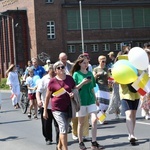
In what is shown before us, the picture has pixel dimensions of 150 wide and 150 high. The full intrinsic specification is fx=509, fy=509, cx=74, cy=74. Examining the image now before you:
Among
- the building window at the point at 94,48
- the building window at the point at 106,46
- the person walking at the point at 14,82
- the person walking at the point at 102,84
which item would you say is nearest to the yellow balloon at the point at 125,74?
the person walking at the point at 102,84

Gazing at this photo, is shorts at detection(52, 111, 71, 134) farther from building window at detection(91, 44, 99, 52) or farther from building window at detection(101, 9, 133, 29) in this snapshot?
building window at detection(101, 9, 133, 29)

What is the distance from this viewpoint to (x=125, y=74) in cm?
998

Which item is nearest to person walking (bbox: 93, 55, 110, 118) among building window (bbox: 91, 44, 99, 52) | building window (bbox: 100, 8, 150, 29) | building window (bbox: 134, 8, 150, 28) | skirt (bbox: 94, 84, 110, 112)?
skirt (bbox: 94, 84, 110, 112)

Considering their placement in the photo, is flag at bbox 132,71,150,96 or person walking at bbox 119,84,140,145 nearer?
flag at bbox 132,71,150,96

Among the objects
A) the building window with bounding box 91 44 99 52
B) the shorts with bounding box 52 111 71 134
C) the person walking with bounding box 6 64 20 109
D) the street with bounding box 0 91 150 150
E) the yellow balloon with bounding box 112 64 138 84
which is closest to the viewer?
the shorts with bounding box 52 111 71 134

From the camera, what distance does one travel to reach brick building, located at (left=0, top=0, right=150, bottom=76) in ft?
207

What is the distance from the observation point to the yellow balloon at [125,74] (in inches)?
394

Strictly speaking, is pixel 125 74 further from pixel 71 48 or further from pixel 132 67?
pixel 71 48

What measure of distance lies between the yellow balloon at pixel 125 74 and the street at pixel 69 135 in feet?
4.49

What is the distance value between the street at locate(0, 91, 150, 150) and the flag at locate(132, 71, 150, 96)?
44.4 inches

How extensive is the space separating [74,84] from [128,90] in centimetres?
141

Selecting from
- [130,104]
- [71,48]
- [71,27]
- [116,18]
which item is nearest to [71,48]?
[71,48]

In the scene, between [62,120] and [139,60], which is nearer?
[62,120]

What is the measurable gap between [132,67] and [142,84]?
0.39m
